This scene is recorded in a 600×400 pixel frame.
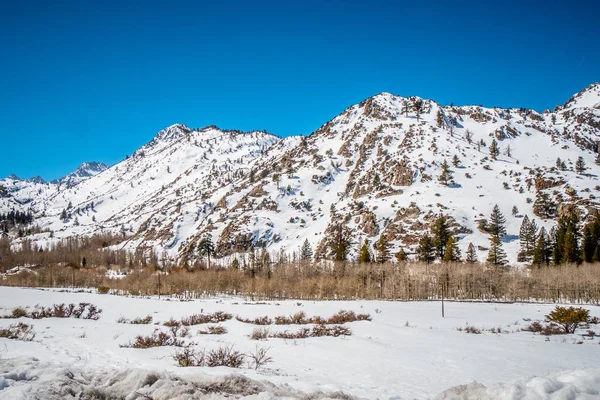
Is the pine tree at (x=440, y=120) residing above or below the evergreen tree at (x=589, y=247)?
above

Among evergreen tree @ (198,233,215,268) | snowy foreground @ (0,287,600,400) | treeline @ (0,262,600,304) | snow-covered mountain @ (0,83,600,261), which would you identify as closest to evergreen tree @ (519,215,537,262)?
snow-covered mountain @ (0,83,600,261)

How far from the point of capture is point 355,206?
127 metres

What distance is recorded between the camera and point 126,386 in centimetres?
605

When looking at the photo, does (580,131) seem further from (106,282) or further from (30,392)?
(30,392)

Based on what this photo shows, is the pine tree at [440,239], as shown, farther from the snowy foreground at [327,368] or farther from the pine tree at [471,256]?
the snowy foreground at [327,368]

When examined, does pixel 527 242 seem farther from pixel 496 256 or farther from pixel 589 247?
pixel 589 247

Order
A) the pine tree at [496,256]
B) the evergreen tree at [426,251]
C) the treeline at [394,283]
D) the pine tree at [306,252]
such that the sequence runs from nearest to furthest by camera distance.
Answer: the treeline at [394,283] → the pine tree at [496,256] → the evergreen tree at [426,251] → the pine tree at [306,252]

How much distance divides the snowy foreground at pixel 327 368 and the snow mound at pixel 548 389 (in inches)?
0.5

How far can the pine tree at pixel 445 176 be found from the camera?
127 m

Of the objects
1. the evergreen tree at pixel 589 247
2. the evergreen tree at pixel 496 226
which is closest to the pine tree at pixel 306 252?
the evergreen tree at pixel 496 226

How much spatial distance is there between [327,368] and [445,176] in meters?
128

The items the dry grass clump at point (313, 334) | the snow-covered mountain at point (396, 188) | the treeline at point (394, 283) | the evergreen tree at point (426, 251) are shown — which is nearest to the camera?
the dry grass clump at point (313, 334)

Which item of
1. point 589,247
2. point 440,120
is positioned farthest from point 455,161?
point 589,247

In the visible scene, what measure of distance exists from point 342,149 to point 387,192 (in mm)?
56383
